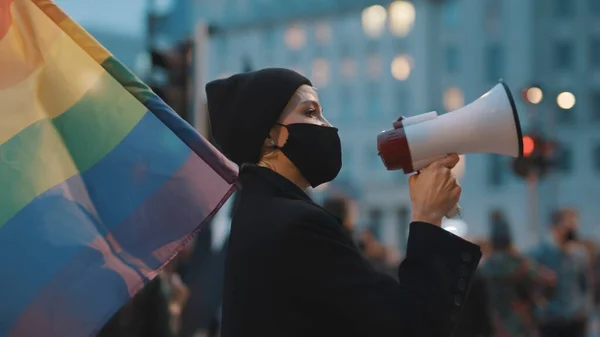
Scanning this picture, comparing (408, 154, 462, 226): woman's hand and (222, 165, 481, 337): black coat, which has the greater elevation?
(408, 154, 462, 226): woman's hand

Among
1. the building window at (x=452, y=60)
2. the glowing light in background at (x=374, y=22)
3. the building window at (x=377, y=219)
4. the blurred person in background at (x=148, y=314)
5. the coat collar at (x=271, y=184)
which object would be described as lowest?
the building window at (x=377, y=219)

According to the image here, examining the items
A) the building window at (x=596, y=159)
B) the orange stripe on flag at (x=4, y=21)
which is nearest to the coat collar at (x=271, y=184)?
the orange stripe on flag at (x=4, y=21)

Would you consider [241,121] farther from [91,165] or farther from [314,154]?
[91,165]

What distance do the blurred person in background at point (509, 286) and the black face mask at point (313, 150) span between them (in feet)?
22.1

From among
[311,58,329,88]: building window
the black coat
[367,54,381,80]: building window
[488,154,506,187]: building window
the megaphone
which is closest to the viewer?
the black coat

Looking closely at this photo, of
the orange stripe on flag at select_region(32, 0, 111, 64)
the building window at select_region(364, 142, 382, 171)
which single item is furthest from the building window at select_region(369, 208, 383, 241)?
the orange stripe on flag at select_region(32, 0, 111, 64)

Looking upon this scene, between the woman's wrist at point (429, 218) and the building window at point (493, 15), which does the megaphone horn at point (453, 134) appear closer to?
the woman's wrist at point (429, 218)

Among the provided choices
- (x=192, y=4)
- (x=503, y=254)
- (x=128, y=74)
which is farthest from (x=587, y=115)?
(x=128, y=74)

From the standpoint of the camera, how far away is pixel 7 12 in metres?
3.11

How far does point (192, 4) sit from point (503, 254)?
6.96 meters

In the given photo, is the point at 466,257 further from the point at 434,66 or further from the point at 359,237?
the point at 434,66

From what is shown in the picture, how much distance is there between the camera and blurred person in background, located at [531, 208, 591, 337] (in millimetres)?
10680

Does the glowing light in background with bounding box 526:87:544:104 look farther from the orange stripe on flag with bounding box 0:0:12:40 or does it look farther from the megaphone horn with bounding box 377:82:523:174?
the megaphone horn with bounding box 377:82:523:174

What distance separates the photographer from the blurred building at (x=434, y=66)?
205 ft
